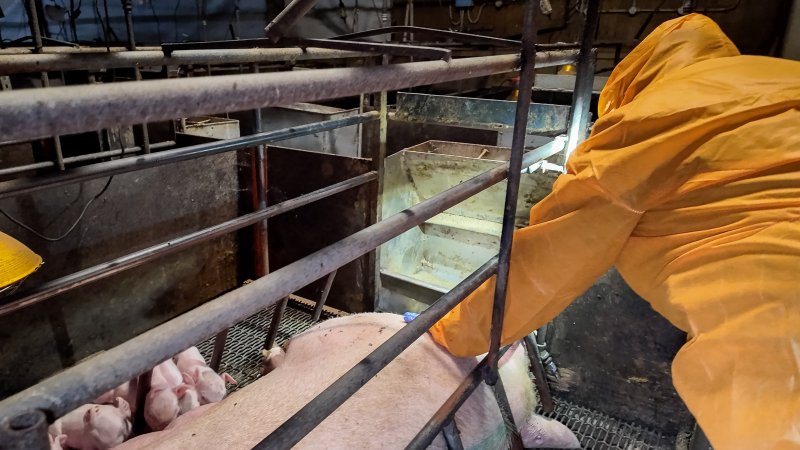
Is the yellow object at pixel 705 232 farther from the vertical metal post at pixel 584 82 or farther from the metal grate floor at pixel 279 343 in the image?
the metal grate floor at pixel 279 343

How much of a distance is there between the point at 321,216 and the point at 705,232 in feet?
9.40

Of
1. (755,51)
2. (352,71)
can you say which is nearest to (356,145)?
(352,71)

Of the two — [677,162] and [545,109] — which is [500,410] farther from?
[545,109]

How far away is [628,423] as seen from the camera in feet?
9.12

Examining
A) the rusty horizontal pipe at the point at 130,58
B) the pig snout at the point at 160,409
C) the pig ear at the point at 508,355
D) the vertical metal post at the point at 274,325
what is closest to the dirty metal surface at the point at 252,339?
the vertical metal post at the point at 274,325

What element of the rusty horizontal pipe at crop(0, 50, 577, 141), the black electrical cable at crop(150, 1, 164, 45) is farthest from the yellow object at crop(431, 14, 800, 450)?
the black electrical cable at crop(150, 1, 164, 45)

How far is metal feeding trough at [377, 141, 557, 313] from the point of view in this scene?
3436 millimetres

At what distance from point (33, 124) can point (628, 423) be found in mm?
2982

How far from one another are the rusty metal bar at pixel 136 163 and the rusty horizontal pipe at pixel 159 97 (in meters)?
1.22

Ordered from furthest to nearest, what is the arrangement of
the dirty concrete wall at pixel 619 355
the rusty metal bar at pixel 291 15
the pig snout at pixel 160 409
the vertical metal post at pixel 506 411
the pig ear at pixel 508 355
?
the dirty concrete wall at pixel 619 355 < the pig snout at pixel 160 409 < the pig ear at pixel 508 355 < the vertical metal post at pixel 506 411 < the rusty metal bar at pixel 291 15

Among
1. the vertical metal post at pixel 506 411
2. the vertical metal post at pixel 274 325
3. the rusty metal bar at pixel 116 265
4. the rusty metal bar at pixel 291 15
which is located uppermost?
the rusty metal bar at pixel 291 15

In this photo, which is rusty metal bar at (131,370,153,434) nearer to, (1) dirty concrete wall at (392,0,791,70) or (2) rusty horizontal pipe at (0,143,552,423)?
(2) rusty horizontal pipe at (0,143,552,423)

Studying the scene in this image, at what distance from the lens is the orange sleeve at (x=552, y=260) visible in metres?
1.67

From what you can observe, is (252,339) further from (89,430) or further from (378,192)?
(89,430)
